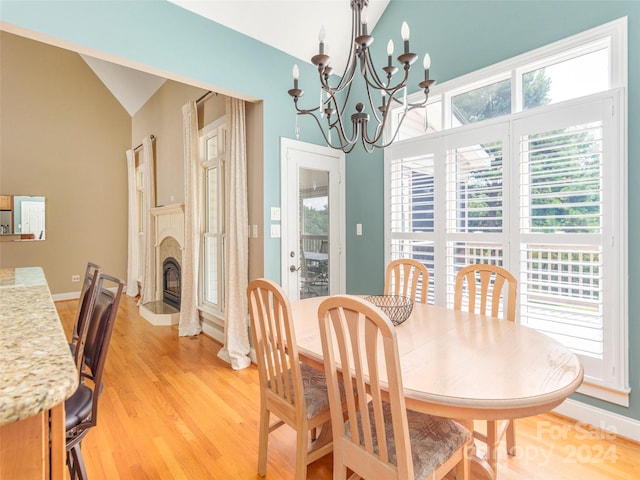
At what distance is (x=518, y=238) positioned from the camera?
2.48 m

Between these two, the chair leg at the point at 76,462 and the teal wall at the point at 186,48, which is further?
the teal wall at the point at 186,48

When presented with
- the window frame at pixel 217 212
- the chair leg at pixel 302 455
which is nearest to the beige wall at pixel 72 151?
the window frame at pixel 217 212

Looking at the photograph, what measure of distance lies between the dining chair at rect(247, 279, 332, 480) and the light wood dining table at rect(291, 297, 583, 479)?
0.38 feet

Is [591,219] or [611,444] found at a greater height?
[591,219]

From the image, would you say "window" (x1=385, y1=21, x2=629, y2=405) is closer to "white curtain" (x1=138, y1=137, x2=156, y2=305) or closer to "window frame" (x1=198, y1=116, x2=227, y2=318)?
"window frame" (x1=198, y1=116, x2=227, y2=318)

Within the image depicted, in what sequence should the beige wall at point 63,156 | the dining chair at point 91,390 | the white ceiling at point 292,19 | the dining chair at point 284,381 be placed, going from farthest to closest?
the beige wall at point 63,156
the white ceiling at point 292,19
the dining chair at point 284,381
the dining chair at point 91,390

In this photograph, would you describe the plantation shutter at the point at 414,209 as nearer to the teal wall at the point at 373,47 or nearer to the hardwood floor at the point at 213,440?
the teal wall at the point at 373,47

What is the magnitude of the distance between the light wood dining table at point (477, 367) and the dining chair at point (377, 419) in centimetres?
11

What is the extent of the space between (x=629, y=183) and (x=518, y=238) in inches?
27.2

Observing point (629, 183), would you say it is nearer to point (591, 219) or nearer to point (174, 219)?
point (591, 219)

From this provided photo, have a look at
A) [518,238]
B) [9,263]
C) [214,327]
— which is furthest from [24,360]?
[9,263]

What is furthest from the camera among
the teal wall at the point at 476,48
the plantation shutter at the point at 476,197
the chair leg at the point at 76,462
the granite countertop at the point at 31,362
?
the plantation shutter at the point at 476,197

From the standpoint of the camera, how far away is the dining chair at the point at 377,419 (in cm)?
107

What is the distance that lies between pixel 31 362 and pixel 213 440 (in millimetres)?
1720
